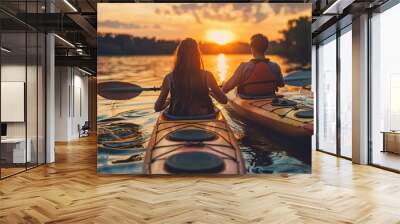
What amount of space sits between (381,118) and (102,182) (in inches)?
224

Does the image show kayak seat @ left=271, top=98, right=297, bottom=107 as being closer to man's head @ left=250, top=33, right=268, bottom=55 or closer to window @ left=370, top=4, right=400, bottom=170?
man's head @ left=250, top=33, right=268, bottom=55

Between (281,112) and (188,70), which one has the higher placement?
(188,70)

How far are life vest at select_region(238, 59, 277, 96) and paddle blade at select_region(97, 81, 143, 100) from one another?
1849mm

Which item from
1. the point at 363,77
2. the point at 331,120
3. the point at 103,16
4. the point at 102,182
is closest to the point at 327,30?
the point at 363,77

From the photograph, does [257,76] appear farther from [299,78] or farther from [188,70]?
[188,70]

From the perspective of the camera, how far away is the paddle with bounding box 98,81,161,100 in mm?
Result: 6516

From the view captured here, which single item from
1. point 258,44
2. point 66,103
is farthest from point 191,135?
point 66,103

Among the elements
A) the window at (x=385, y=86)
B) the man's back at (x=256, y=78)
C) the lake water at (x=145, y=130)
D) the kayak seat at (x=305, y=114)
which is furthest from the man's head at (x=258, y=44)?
the window at (x=385, y=86)

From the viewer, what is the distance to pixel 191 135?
6.46 m

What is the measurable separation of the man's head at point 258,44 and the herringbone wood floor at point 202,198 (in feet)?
7.25

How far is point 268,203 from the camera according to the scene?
4582mm

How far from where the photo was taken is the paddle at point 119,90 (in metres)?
6.52

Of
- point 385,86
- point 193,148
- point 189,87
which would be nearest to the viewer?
point 193,148

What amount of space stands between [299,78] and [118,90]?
3.20 metres
